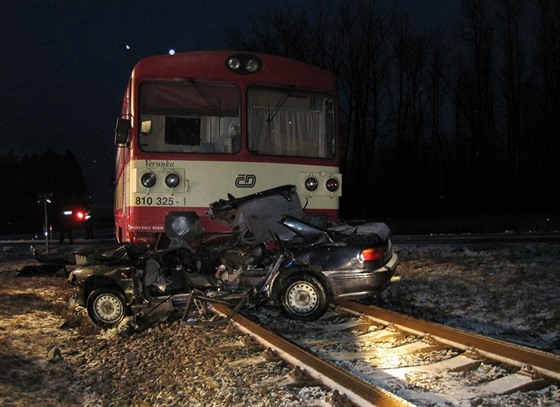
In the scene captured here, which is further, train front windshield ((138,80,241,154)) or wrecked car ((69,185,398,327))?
train front windshield ((138,80,241,154))

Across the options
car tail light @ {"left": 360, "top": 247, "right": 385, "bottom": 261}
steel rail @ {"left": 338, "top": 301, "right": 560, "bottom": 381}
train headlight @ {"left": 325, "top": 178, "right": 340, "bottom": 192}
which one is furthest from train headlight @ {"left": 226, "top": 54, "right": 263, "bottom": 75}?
→ steel rail @ {"left": 338, "top": 301, "right": 560, "bottom": 381}

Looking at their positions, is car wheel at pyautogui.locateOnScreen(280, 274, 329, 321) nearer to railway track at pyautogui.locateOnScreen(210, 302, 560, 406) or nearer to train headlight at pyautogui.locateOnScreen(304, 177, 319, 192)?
railway track at pyautogui.locateOnScreen(210, 302, 560, 406)

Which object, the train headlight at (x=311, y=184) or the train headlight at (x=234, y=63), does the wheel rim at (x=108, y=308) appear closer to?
the train headlight at (x=311, y=184)

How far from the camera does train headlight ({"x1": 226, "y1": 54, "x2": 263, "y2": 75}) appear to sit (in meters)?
8.46

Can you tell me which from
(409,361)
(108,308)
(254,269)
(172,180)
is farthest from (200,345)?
(172,180)

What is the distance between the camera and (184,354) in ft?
19.2

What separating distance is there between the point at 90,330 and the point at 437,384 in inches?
171

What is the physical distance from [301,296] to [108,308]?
7.73 ft

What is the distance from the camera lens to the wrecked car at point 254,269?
7113 mm

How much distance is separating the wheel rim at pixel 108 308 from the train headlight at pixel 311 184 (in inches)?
122

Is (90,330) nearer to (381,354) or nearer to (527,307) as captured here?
(381,354)

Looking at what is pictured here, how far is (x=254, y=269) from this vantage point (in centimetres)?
734

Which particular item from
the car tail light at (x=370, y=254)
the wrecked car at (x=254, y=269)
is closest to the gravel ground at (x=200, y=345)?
the wrecked car at (x=254, y=269)

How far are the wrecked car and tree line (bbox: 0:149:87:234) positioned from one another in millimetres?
27060
